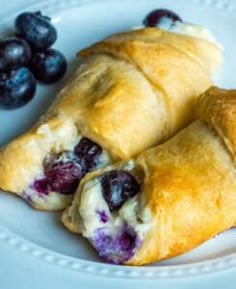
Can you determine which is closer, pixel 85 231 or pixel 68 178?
pixel 85 231

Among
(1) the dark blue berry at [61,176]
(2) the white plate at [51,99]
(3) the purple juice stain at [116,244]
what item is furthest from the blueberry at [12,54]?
(3) the purple juice stain at [116,244]

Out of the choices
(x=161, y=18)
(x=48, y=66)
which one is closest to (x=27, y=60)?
(x=48, y=66)

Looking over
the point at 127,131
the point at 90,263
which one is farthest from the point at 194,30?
the point at 90,263

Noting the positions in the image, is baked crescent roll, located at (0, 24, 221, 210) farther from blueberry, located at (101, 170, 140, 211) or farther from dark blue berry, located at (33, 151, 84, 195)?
blueberry, located at (101, 170, 140, 211)

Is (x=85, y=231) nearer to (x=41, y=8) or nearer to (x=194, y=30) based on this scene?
(x=194, y=30)

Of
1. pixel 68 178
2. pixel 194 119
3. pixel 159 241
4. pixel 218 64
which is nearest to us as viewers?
pixel 159 241

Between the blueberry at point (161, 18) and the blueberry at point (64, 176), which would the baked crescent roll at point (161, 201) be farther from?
the blueberry at point (161, 18)
